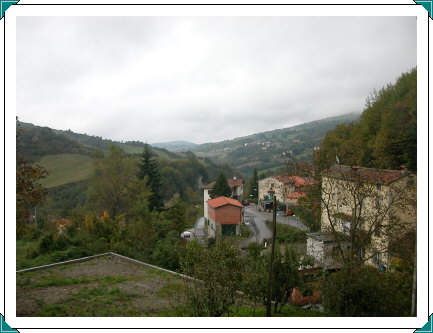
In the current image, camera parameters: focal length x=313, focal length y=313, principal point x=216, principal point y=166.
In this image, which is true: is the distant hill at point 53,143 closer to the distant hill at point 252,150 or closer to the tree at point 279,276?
the tree at point 279,276

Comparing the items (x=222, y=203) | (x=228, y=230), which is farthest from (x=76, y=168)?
(x=228, y=230)

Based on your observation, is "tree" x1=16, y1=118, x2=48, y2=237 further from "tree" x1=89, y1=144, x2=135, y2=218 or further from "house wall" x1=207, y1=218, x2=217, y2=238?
"house wall" x1=207, y1=218, x2=217, y2=238

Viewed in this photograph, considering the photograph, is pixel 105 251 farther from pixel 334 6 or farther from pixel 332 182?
pixel 334 6

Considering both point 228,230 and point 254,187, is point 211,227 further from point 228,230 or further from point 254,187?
point 254,187

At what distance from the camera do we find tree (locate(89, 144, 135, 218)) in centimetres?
1491

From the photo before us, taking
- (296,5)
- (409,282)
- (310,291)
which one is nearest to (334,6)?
(296,5)

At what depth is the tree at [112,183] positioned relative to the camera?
48.9 feet

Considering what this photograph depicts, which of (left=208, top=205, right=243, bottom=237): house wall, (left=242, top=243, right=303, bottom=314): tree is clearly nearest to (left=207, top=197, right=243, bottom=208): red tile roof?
(left=208, top=205, right=243, bottom=237): house wall

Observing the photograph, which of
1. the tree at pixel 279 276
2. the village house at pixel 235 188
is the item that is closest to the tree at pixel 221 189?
the village house at pixel 235 188

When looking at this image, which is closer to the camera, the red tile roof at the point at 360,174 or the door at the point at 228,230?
the red tile roof at the point at 360,174

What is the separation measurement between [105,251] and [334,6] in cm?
936

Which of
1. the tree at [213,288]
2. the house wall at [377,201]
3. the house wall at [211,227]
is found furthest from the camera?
the house wall at [211,227]

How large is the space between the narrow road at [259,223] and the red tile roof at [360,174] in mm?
6540

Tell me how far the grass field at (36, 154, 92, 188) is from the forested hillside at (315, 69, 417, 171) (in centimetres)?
1550
